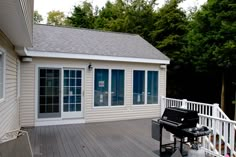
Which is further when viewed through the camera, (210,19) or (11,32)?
(210,19)

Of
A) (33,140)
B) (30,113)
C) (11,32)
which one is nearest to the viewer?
(11,32)

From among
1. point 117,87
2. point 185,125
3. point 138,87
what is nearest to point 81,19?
point 138,87

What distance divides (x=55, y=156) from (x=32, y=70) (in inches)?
137

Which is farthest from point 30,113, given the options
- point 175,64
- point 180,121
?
point 175,64

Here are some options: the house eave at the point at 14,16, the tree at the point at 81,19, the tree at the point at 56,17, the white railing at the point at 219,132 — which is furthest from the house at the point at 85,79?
the tree at the point at 56,17

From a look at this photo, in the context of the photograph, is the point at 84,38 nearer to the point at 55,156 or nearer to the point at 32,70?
the point at 32,70

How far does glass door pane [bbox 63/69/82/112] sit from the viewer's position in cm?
738

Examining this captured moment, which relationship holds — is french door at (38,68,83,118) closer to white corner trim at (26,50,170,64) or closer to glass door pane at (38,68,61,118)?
glass door pane at (38,68,61,118)

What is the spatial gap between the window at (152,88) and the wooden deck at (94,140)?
1770 millimetres

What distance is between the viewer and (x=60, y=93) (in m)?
7.23

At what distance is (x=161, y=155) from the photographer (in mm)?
4469

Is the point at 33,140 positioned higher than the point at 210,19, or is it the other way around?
the point at 210,19

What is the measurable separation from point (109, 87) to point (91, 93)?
0.76 m

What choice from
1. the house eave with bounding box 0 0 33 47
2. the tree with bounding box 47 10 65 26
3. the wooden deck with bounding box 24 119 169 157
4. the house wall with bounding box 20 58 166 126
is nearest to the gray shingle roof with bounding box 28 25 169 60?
the house wall with bounding box 20 58 166 126
